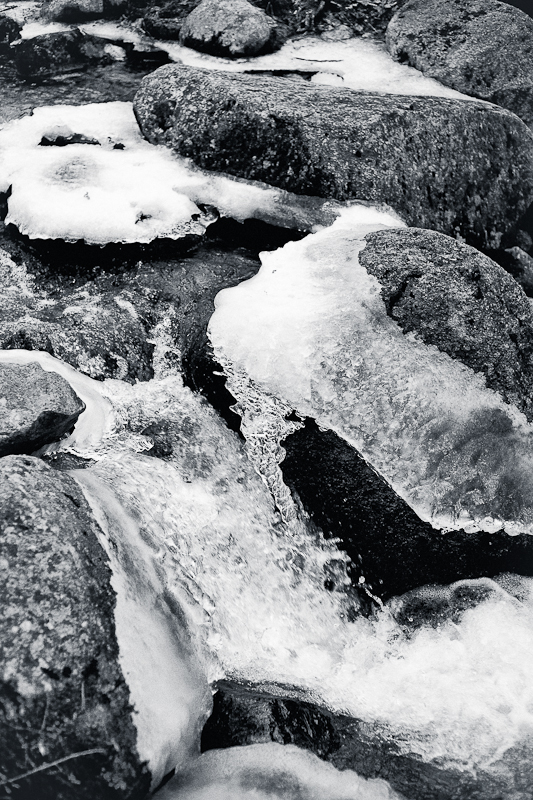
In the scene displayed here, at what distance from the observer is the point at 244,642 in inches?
132

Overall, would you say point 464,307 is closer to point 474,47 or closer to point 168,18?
point 474,47

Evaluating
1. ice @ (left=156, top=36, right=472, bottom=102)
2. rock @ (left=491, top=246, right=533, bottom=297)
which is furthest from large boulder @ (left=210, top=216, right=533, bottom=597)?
ice @ (left=156, top=36, right=472, bottom=102)

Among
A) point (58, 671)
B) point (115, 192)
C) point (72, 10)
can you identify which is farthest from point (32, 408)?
point (72, 10)

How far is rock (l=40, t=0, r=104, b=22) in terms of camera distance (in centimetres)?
847

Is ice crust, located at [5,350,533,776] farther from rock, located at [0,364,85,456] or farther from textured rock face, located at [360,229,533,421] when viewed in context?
textured rock face, located at [360,229,533,421]

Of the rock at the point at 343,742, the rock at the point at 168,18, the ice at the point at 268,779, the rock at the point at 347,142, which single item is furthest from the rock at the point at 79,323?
the rock at the point at 168,18

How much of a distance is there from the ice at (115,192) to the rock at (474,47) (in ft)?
10.2

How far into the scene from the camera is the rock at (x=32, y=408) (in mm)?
3467

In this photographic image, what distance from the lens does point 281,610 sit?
11.8ft

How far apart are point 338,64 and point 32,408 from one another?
603 centimetres

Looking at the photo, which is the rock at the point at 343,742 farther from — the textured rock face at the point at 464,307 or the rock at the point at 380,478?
the textured rock face at the point at 464,307

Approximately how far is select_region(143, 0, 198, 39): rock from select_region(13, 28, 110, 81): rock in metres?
0.70

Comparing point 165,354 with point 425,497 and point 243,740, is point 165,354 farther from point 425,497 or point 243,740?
point 243,740

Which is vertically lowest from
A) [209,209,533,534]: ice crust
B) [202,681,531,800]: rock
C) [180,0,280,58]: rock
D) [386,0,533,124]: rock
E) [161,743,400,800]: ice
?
[161,743,400,800]: ice
